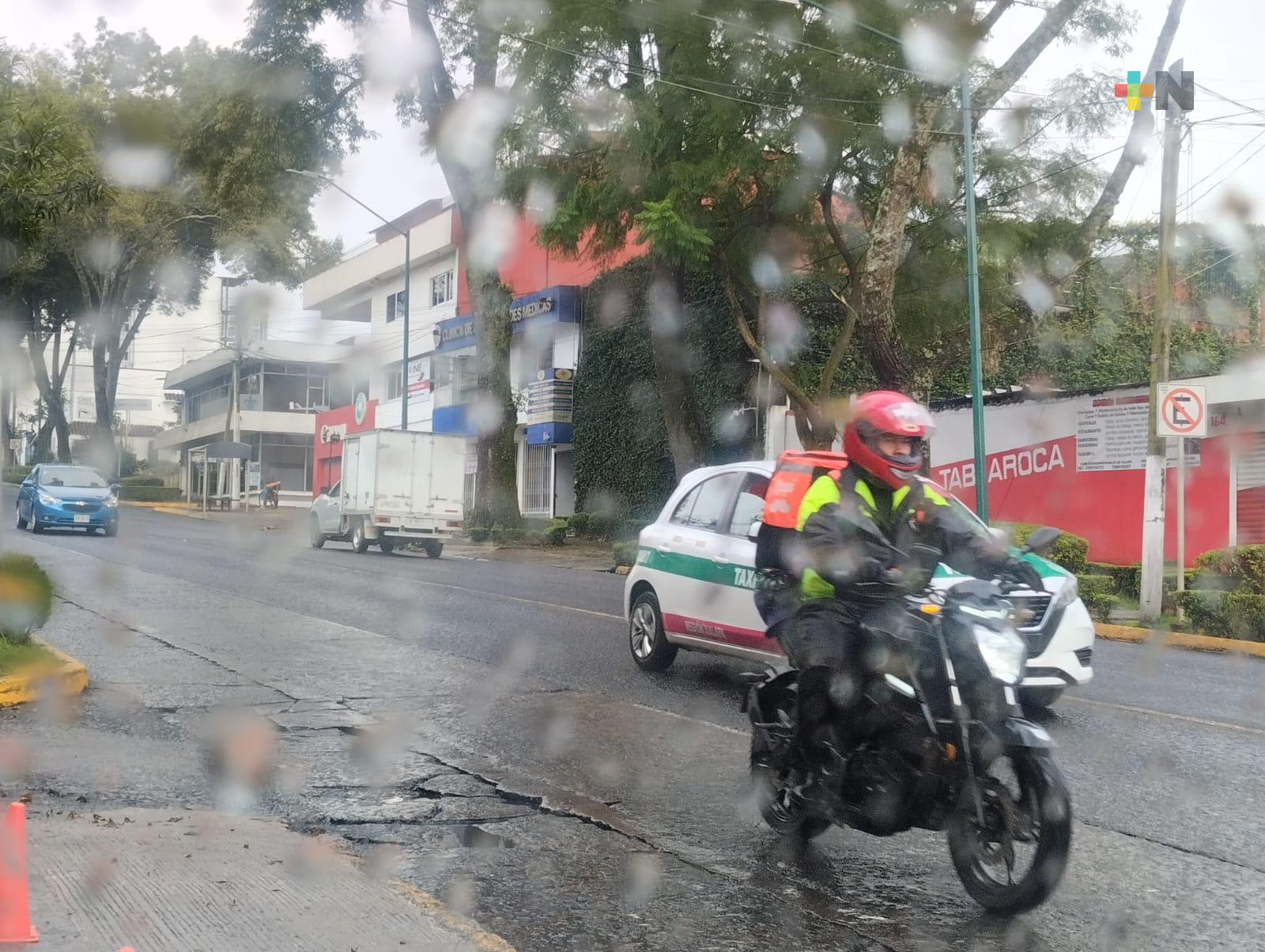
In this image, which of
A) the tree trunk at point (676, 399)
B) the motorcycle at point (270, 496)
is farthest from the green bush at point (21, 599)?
the motorcycle at point (270, 496)

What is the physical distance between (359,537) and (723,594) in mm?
20720

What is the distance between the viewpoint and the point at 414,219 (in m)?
49.1

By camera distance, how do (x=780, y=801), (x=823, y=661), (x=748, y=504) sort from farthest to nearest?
(x=748, y=504) → (x=780, y=801) → (x=823, y=661)

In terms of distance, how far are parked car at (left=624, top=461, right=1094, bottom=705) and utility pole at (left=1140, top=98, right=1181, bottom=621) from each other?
782 centimetres

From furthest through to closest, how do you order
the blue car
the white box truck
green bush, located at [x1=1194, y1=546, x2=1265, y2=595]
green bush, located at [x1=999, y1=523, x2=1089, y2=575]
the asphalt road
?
the white box truck < the blue car < green bush, located at [x1=999, y1=523, x2=1089, y2=575] < green bush, located at [x1=1194, y1=546, x2=1265, y2=595] < the asphalt road

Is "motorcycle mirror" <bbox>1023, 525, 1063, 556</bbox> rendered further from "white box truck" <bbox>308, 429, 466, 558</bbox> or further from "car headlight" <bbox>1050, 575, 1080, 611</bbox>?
"white box truck" <bbox>308, 429, 466, 558</bbox>

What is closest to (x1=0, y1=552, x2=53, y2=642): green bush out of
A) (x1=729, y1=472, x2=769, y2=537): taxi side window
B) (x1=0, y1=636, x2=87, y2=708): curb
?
(x1=0, y1=636, x2=87, y2=708): curb

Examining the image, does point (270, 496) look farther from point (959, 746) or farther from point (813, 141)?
point (959, 746)

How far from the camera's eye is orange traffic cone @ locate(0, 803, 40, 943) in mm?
3844

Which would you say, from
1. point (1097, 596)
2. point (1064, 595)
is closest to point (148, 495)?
point (1097, 596)

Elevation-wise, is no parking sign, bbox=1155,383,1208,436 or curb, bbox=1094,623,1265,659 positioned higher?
no parking sign, bbox=1155,383,1208,436

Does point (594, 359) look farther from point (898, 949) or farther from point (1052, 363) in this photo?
point (898, 949)

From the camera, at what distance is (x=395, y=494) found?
29.4 m

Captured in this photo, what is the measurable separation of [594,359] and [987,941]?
33.9m
